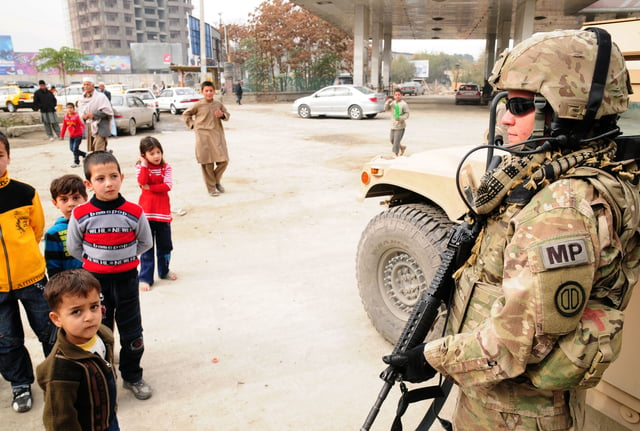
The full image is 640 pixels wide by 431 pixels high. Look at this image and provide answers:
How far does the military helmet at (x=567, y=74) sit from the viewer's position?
1.35 meters

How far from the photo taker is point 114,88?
89.8 ft

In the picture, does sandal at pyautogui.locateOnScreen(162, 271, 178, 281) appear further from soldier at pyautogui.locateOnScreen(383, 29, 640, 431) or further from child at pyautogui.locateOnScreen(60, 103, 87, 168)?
child at pyautogui.locateOnScreen(60, 103, 87, 168)

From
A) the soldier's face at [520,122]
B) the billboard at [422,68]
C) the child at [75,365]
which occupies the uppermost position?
the billboard at [422,68]

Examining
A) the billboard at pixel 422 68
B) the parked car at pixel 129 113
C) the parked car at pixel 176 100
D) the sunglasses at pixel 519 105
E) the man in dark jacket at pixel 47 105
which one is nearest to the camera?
the sunglasses at pixel 519 105

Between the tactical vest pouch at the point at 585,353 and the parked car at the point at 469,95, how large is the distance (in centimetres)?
3372

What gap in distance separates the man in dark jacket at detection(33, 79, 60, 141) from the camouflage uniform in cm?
1542

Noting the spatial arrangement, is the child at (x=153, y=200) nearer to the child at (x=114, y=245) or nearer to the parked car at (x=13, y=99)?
the child at (x=114, y=245)

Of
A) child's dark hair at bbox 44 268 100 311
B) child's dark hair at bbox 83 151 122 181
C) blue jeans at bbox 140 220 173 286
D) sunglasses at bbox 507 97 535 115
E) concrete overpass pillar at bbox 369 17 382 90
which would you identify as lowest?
blue jeans at bbox 140 220 173 286

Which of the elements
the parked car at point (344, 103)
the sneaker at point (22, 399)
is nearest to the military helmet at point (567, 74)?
the sneaker at point (22, 399)

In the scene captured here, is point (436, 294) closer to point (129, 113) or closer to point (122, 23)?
point (129, 113)

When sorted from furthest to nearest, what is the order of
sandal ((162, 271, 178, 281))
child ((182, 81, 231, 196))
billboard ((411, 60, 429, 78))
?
billboard ((411, 60, 429, 78)) < child ((182, 81, 231, 196)) < sandal ((162, 271, 178, 281))

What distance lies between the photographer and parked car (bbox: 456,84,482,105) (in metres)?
32.6

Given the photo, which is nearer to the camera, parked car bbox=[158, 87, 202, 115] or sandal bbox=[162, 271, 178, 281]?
sandal bbox=[162, 271, 178, 281]

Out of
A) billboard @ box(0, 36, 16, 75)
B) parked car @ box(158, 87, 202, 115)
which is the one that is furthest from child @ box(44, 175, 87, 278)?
billboard @ box(0, 36, 16, 75)
